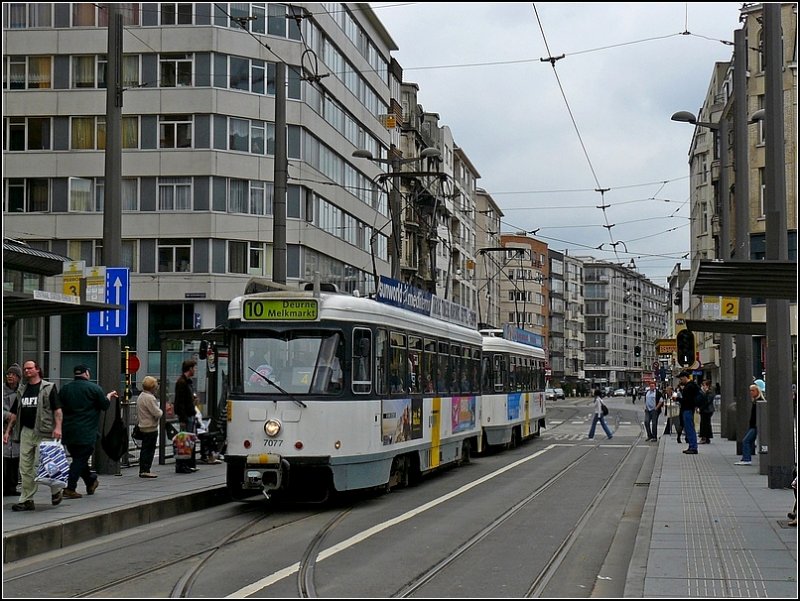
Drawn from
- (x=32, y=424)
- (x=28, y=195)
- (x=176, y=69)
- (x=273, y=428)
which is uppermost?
(x=176, y=69)

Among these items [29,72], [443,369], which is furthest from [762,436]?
[29,72]

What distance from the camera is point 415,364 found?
18.8 meters

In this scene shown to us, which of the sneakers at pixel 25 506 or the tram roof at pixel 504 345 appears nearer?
the sneakers at pixel 25 506

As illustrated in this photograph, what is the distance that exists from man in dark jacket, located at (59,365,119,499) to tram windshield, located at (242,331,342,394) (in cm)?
203

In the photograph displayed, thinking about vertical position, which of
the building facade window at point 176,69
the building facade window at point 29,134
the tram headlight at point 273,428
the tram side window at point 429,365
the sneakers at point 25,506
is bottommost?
the sneakers at point 25,506

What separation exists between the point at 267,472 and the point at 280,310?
2.16 metres

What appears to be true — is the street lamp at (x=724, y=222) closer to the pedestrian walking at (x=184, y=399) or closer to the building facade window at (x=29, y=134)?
the pedestrian walking at (x=184, y=399)

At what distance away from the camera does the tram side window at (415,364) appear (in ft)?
60.4

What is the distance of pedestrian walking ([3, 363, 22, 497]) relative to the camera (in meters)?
14.1

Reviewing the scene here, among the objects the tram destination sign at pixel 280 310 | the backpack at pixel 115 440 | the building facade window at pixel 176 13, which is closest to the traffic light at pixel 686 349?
the tram destination sign at pixel 280 310

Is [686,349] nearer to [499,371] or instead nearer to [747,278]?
[499,371]

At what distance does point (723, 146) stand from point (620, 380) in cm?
15476

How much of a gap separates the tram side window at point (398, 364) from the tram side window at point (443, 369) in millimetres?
2576

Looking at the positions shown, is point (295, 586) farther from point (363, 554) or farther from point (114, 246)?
point (114, 246)
